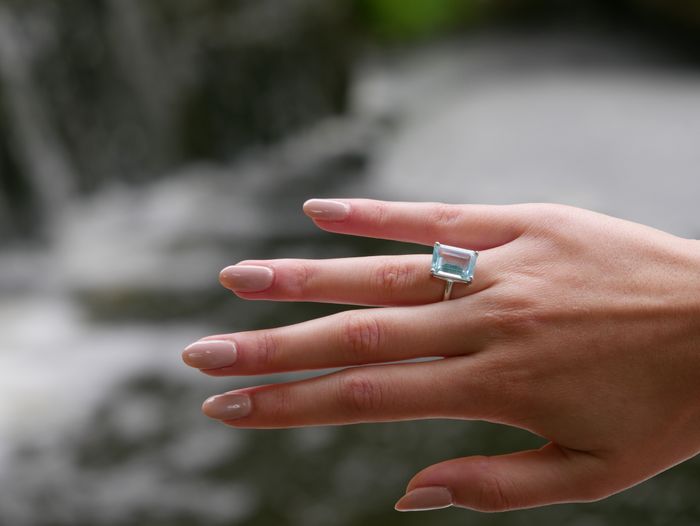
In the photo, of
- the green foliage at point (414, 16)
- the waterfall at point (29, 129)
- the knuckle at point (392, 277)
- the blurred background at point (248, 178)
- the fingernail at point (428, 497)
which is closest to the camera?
the fingernail at point (428, 497)

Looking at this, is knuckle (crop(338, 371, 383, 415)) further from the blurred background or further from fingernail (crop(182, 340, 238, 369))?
the blurred background

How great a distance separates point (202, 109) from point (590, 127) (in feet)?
6.83

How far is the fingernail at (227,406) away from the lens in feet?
3.19

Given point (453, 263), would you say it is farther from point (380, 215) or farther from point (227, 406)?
point (227, 406)

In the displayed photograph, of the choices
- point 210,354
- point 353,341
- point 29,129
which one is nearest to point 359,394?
point 353,341

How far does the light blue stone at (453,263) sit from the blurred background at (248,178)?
1.10 meters

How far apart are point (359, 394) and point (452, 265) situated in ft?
0.67

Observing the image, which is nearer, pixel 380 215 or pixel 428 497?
pixel 428 497

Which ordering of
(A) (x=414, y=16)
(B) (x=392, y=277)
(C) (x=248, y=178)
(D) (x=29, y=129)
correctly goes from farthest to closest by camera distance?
(A) (x=414, y=16)
(C) (x=248, y=178)
(D) (x=29, y=129)
(B) (x=392, y=277)

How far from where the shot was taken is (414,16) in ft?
17.3

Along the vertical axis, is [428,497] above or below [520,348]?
below

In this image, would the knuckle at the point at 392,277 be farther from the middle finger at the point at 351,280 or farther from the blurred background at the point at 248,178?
the blurred background at the point at 248,178

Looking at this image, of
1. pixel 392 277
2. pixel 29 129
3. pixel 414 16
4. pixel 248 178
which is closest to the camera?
pixel 392 277

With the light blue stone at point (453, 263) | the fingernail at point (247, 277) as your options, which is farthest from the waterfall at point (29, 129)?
the light blue stone at point (453, 263)
